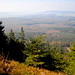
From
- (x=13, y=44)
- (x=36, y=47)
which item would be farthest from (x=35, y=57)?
(x=13, y=44)

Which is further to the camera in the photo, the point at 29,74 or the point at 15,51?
the point at 15,51

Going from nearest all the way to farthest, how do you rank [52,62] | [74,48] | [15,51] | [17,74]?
[17,74] → [74,48] → [52,62] → [15,51]

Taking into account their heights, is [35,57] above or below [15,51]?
above

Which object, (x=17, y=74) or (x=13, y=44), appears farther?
(x=13, y=44)

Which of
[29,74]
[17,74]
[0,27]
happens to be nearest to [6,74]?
[17,74]

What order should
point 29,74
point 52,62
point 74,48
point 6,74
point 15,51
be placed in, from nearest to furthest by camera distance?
1. point 6,74
2. point 29,74
3. point 74,48
4. point 52,62
5. point 15,51

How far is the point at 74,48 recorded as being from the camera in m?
20.8

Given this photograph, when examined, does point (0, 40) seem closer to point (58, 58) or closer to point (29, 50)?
point (29, 50)

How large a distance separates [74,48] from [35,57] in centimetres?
A: 814

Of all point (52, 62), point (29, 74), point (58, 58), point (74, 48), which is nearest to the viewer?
point (29, 74)

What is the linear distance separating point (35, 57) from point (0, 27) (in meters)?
11.0

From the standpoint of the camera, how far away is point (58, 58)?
961 inches

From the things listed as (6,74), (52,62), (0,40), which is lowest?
(52,62)

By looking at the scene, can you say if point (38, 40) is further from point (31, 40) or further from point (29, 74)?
point (29, 74)
